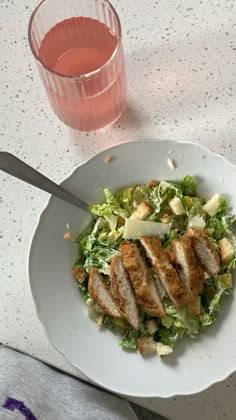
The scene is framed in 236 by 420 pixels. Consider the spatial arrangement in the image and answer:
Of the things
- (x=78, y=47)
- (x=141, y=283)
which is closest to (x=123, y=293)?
(x=141, y=283)

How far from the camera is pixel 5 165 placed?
2.90 feet

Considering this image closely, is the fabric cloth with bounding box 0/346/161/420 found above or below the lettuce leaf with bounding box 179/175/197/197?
below

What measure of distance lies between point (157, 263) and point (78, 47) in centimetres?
39

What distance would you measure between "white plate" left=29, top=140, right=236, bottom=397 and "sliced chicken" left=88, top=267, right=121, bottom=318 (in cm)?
4

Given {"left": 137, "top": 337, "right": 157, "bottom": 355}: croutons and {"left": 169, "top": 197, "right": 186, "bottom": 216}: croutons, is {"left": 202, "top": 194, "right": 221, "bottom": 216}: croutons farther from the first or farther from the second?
{"left": 137, "top": 337, "right": 157, "bottom": 355}: croutons

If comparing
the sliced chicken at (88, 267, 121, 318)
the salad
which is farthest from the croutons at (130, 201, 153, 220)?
the sliced chicken at (88, 267, 121, 318)

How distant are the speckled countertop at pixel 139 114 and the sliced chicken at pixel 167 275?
204 mm

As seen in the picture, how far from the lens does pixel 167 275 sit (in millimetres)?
882

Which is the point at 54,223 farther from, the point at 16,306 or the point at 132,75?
the point at 132,75

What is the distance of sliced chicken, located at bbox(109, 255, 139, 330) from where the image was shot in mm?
881

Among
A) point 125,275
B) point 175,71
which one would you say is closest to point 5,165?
point 125,275

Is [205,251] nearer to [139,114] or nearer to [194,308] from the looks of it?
[194,308]

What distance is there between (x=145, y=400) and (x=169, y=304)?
0.19 meters

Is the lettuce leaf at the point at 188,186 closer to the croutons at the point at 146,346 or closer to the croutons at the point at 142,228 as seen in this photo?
the croutons at the point at 142,228
